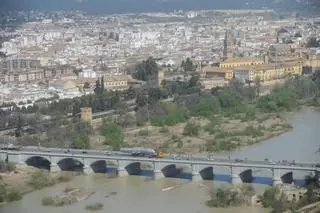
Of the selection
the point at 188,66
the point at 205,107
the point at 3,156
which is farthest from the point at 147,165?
the point at 188,66

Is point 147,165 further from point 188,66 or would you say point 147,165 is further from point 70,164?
point 188,66

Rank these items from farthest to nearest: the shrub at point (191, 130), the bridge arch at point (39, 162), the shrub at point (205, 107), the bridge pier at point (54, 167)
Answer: the shrub at point (205, 107) < the shrub at point (191, 130) < the bridge arch at point (39, 162) < the bridge pier at point (54, 167)

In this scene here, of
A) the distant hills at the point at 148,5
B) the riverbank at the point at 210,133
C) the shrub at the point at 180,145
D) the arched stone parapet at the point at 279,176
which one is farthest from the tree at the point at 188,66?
the distant hills at the point at 148,5

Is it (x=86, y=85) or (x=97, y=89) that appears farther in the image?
(x=86, y=85)

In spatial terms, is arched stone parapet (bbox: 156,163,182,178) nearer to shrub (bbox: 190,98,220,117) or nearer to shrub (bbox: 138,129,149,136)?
shrub (bbox: 138,129,149,136)

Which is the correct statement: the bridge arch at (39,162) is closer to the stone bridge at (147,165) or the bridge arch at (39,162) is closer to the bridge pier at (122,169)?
the stone bridge at (147,165)

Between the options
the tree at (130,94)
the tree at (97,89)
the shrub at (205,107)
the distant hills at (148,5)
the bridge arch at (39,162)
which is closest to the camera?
the bridge arch at (39,162)
